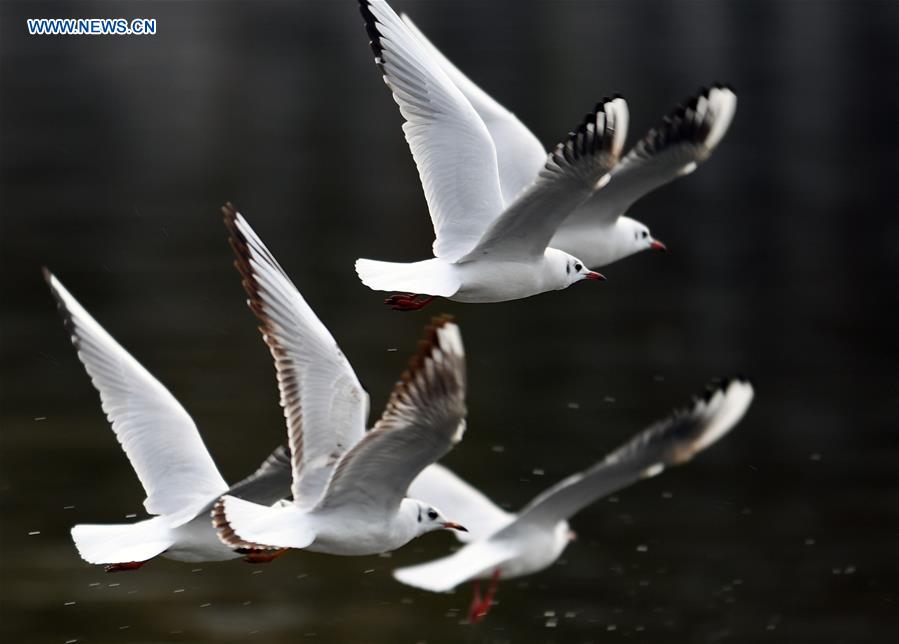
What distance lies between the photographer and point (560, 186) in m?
6.35

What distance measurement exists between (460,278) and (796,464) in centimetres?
615

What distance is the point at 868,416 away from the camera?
12.9 m

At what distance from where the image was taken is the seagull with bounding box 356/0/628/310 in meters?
6.54

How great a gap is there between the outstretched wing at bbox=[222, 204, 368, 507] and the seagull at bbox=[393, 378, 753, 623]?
492mm

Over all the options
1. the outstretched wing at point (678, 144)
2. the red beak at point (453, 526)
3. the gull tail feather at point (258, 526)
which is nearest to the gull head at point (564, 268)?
the outstretched wing at point (678, 144)

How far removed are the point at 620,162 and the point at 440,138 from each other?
105 centimetres

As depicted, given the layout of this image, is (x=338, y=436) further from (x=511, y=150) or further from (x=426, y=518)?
(x=511, y=150)

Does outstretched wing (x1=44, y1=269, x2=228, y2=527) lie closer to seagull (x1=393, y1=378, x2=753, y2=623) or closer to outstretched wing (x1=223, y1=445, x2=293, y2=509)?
outstretched wing (x1=223, y1=445, x2=293, y2=509)

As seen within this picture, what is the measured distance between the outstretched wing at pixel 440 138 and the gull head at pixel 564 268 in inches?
10.6

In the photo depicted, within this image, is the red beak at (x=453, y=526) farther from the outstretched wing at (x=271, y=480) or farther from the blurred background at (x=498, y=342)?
the blurred background at (x=498, y=342)

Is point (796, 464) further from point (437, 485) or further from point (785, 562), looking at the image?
point (437, 485)

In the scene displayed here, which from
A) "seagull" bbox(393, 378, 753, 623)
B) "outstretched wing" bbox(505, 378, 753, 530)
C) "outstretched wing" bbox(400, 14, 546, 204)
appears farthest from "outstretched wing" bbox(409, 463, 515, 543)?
"outstretched wing" bbox(400, 14, 546, 204)

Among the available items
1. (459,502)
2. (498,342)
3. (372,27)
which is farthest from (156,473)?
(498,342)

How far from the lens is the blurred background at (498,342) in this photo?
1015 centimetres
